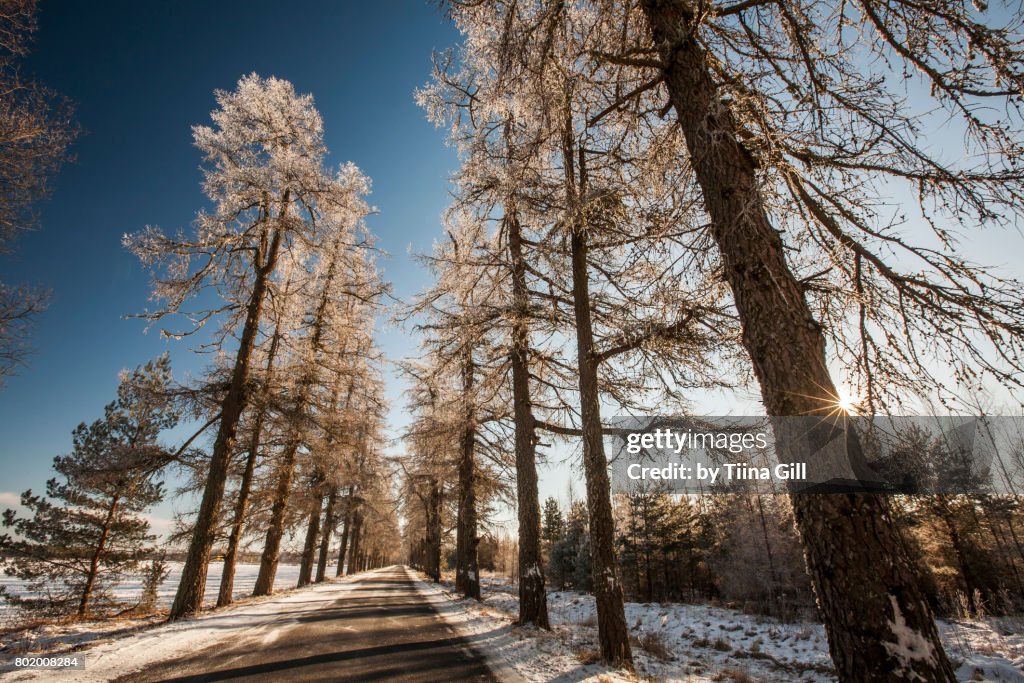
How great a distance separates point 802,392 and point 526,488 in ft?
21.3

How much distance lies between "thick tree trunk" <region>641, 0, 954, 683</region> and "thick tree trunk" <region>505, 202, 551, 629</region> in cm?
432

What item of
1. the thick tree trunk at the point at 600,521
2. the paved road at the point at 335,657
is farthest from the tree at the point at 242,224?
the thick tree trunk at the point at 600,521

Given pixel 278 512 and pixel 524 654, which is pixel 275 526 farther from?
pixel 524 654

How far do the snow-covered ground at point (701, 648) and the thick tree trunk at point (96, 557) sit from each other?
10735 mm

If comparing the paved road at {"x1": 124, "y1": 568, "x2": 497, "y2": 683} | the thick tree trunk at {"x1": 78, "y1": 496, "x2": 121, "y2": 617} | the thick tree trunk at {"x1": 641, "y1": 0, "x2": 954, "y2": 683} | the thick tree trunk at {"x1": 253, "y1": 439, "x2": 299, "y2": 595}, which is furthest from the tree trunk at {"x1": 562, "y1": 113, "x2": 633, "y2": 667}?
the thick tree trunk at {"x1": 78, "y1": 496, "x2": 121, "y2": 617}

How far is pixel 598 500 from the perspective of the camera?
6004mm

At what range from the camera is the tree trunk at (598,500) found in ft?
18.2

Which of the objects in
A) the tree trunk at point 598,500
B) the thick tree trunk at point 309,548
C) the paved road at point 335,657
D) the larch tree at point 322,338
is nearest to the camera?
the paved road at point 335,657

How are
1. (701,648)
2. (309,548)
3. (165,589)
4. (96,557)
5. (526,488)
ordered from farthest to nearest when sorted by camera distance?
(165,589), (309,548), (701,648), (96,557), (526,488)

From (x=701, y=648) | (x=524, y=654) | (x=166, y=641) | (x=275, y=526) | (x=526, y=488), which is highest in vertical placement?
(x=526, y=488)

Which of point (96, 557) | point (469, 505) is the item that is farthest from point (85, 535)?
point (469, 505)

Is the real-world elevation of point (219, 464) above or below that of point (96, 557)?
above

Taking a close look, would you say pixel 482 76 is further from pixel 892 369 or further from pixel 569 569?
pixel 569 569

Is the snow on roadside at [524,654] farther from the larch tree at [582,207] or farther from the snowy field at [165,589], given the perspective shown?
the snowy field at [165,589]
